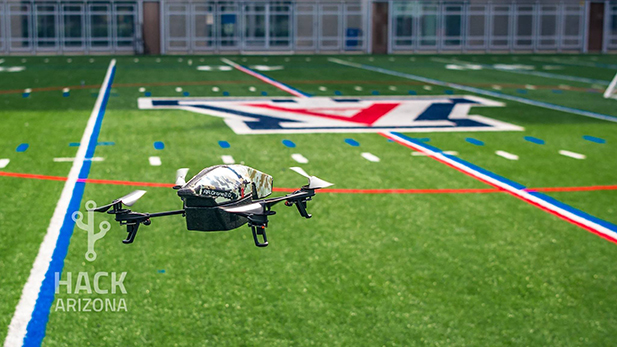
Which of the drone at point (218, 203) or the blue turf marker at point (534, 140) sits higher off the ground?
the drone at point (218, 203)

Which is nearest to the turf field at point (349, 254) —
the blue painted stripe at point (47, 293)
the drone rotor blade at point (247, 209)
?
the blue painted stripe at point (47, 293)

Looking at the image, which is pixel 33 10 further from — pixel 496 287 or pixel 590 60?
pixel 496 287

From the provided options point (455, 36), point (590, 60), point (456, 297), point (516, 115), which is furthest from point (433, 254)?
point (455, 36)

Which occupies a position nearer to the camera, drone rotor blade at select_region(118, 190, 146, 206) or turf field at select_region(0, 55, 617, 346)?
drone rotor blade at select_region(118, 190, 146, 206)

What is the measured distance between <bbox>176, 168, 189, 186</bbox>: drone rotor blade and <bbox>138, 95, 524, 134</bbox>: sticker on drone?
3183 mm

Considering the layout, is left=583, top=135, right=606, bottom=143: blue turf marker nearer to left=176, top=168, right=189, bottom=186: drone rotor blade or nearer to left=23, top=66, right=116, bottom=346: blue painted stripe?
left=23, top=66, right=116, bottom=346: blue painted stripe

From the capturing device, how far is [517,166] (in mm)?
32844

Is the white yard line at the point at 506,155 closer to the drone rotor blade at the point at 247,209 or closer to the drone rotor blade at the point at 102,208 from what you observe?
the drone rotor blade at the point at 247,209

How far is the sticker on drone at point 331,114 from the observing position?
7.04m

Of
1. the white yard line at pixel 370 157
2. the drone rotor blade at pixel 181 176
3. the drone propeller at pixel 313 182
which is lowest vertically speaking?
the white yard line at pixel 370 157

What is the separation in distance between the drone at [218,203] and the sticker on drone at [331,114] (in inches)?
128

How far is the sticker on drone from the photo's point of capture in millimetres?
7043

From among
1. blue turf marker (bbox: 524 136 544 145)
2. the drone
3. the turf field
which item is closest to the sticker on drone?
the turf field

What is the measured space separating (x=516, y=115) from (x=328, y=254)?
83.0 ft
